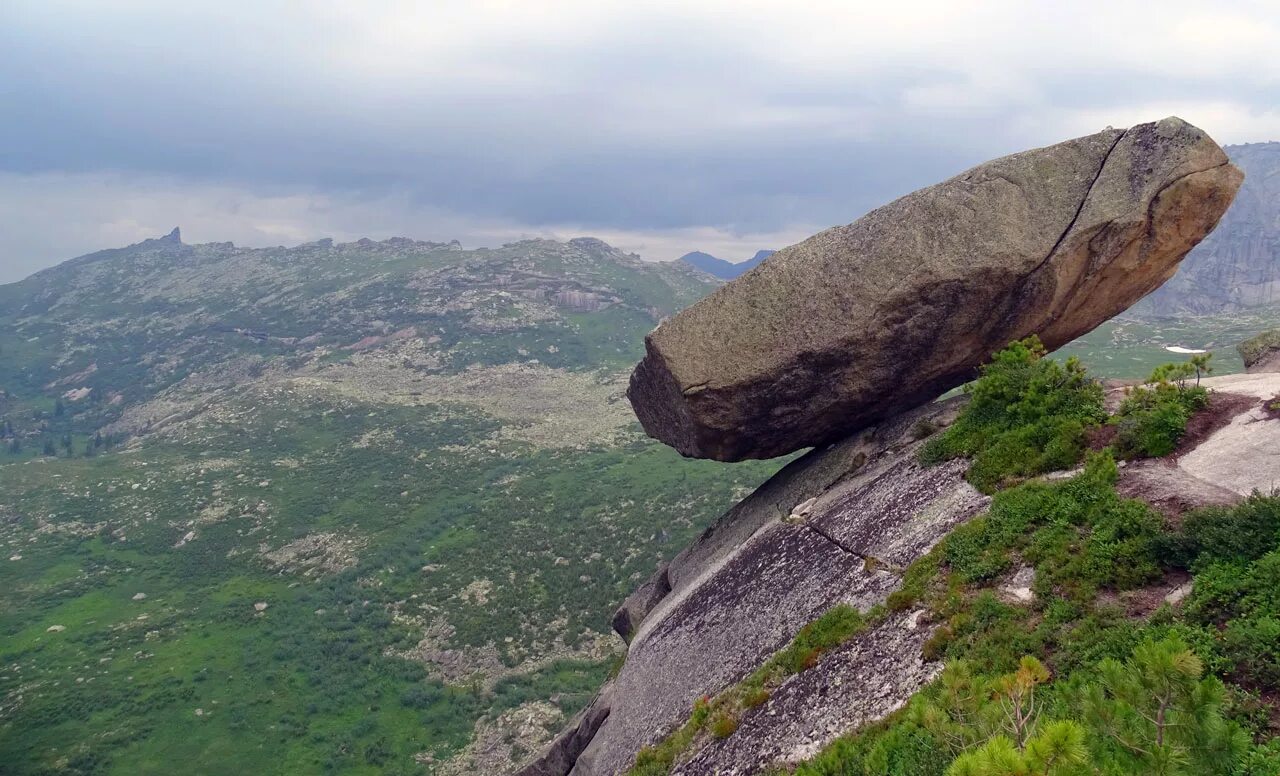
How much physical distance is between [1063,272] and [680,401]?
11.7 metres

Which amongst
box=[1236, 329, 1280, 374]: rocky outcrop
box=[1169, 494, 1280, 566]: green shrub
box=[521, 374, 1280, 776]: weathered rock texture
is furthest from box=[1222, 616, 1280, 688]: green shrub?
box=[1236, 329, 1280, 374]: rocky outcrop

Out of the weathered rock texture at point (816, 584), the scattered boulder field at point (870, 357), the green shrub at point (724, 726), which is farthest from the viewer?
the scattered boulder field at point (870, 357)

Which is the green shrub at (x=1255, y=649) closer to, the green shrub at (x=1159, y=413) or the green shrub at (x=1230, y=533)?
the green shrub at (x=1230, y=533)

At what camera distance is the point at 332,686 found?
189 feet

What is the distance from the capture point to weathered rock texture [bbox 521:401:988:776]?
42.1 feet

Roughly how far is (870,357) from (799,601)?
26.0 ft

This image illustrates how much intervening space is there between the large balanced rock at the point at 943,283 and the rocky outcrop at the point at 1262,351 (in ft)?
14.1

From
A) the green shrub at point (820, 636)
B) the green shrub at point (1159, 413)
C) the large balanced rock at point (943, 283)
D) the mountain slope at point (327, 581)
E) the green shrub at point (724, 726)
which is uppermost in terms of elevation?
the large balanced rock at point (943, 283)

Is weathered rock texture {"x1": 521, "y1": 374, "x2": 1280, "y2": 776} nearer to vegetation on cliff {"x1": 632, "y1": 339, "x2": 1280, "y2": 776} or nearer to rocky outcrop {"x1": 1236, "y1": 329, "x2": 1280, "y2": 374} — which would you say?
vegetation on cliff {"x1": 632, "y1": 339, "x2": 1280, "y2": 776}

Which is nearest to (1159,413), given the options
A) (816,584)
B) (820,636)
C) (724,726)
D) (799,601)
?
(816,584)

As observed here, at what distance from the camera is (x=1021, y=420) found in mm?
16906

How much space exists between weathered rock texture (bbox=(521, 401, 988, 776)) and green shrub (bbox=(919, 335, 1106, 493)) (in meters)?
0.71

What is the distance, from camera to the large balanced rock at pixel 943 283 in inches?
731

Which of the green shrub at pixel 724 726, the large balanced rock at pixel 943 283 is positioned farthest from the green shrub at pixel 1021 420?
the green shrub at pixel 724 726
